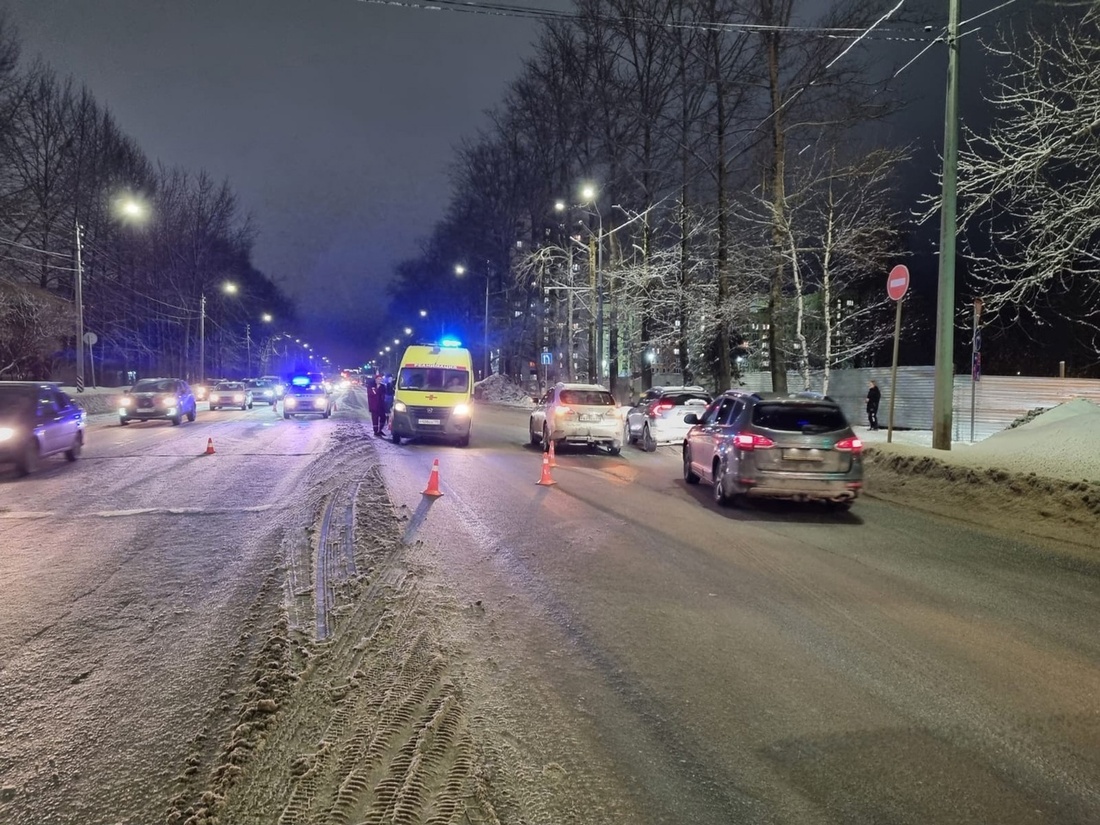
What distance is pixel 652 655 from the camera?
5.23 metres

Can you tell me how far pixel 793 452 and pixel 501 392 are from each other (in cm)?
5291

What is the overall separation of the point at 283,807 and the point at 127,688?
183 cm

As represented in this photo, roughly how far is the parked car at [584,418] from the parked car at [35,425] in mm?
10010

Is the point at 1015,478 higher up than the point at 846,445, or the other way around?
the point at 846,445

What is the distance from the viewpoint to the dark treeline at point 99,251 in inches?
1414

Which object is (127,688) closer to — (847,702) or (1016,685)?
(847,702)

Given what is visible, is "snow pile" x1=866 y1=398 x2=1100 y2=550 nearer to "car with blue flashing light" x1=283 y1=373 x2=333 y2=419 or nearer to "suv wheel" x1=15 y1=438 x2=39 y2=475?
"suv wheel" x1=15 y1=438 x2=39 y2=475

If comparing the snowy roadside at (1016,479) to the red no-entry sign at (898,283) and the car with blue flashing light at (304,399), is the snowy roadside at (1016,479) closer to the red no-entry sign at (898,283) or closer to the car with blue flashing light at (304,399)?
the red no-entry sign at (898,283)

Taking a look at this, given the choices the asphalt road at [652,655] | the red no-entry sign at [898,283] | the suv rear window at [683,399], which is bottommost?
the asphalt road at [652,655]

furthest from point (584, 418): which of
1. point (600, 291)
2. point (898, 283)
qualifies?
point (600, 291)

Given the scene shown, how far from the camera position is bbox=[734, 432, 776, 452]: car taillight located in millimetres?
10812

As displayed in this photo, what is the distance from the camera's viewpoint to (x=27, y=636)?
17.9 ft

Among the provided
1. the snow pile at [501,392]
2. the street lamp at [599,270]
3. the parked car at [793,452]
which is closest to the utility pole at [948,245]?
the parked car at [793,452]

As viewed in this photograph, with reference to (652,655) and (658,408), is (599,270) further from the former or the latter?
(652,655)
